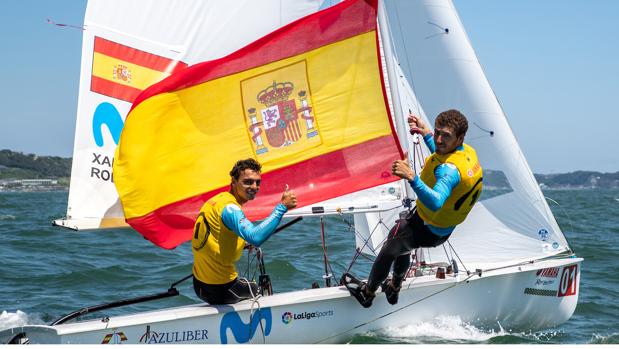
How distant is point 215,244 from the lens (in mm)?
5098

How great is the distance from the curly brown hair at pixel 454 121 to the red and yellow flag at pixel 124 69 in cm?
228

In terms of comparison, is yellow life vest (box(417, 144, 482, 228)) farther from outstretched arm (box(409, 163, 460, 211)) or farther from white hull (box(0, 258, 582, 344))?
white hull (box(0, 258, 582, 344))

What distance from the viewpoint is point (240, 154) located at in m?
6.17

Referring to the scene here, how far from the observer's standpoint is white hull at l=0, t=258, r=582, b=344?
16.7ft

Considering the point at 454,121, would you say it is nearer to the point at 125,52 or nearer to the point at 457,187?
the point at 457,187

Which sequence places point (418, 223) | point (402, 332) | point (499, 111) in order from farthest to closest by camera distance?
point (499, 111) < point (402, 332) < point (418, 223)

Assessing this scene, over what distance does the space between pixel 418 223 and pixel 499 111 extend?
185cm

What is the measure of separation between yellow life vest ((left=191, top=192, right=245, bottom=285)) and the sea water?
3.88 ft

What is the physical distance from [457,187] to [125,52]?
9.17 feet

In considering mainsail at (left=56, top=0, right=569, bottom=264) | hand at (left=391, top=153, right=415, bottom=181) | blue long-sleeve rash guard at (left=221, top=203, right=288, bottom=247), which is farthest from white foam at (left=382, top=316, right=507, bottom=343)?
hand at (left=391, top=153, right=415, bottom=181)

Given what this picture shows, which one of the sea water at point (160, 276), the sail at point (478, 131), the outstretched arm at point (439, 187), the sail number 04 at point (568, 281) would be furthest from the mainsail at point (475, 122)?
the outstretched arm at point (439, 187)

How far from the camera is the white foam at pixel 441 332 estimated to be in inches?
234

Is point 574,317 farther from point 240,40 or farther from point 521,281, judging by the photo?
point 240,40

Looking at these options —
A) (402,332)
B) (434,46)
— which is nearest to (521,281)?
(402,332)
